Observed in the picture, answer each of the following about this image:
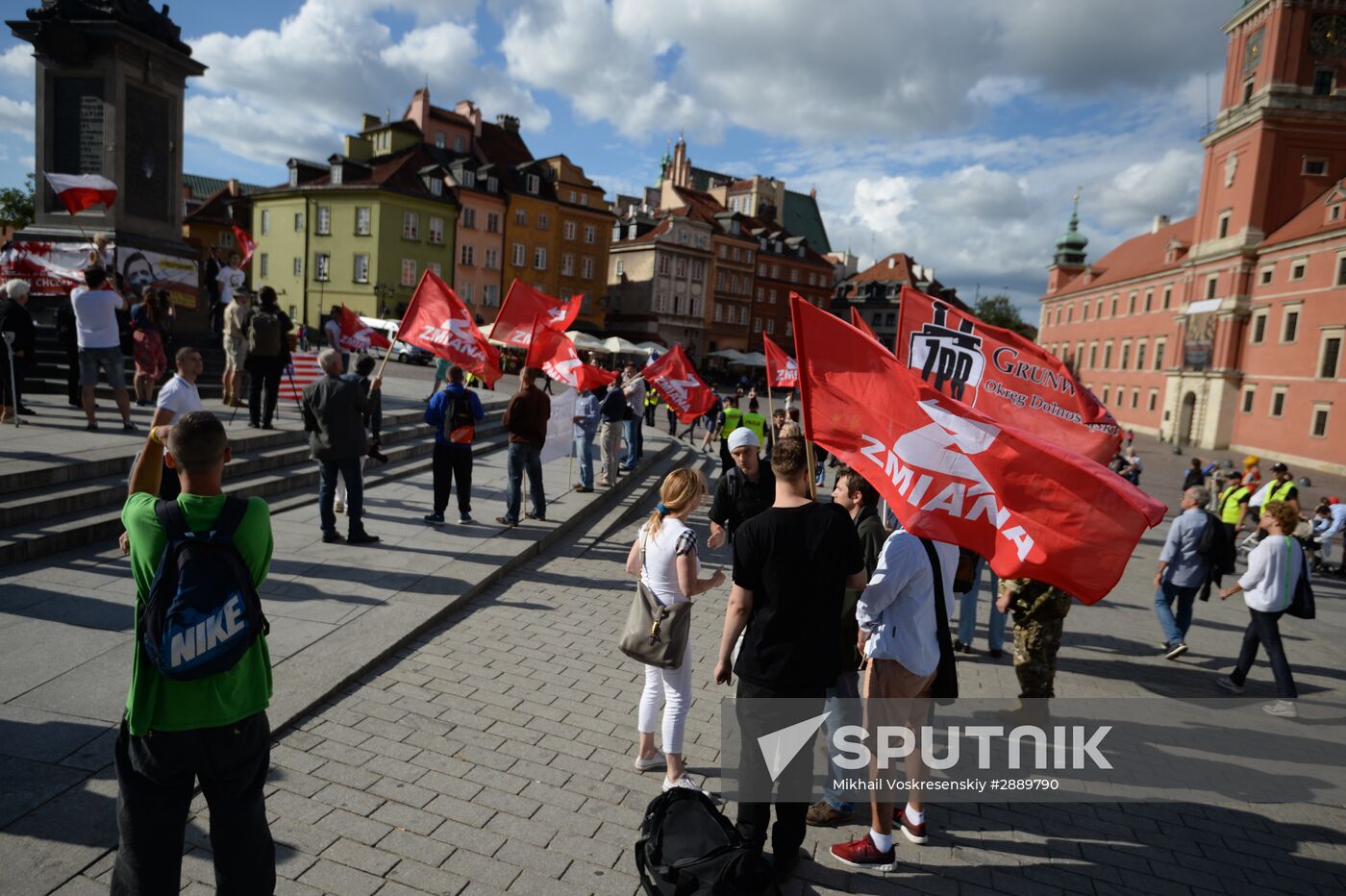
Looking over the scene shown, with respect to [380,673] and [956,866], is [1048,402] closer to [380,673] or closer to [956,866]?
[956,866]

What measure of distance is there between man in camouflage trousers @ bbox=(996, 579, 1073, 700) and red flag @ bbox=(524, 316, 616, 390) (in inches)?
265

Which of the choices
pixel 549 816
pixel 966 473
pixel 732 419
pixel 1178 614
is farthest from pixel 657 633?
pixel 732 419

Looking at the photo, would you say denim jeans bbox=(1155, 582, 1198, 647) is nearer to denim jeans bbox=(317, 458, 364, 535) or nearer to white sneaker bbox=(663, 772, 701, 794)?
white sneaker bbox=(663, 772, 701, 794)

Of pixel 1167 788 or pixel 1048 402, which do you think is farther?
pixel 1048 402

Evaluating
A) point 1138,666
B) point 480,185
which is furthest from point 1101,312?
point 1138,666

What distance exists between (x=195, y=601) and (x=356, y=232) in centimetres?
5224

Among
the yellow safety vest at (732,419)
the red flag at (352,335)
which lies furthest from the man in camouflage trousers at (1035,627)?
the red flag at (352,335)

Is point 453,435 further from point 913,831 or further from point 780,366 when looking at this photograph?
point 913,831

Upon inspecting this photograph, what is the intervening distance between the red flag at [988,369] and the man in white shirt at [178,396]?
567 centimetres

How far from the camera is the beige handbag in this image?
4492mm

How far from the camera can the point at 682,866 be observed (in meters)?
3.34

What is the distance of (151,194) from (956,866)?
16.8m

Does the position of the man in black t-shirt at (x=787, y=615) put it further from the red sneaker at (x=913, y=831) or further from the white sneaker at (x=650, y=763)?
the white sneaker at (x=650, y=763)

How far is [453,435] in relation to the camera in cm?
947
